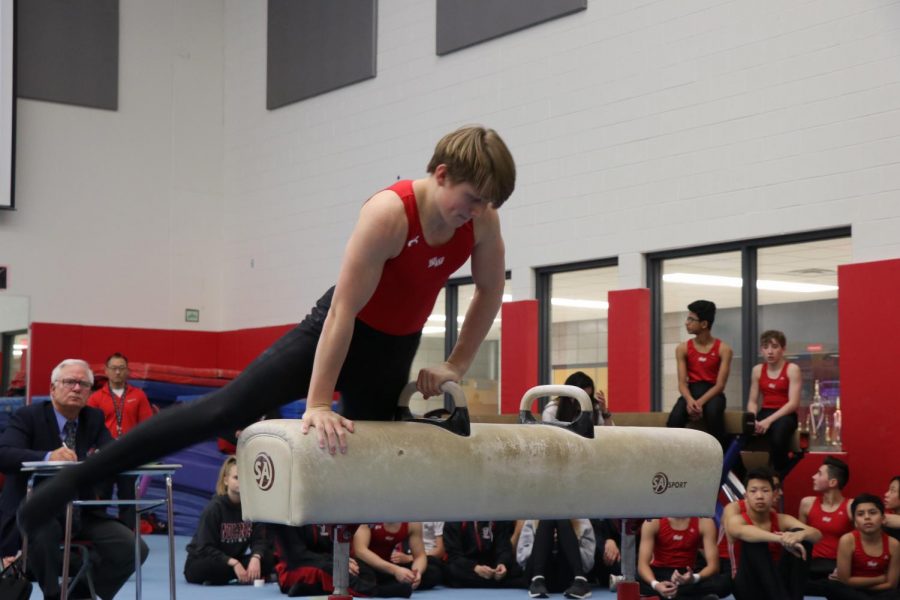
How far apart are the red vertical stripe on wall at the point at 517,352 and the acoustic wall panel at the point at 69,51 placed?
7.07 meters

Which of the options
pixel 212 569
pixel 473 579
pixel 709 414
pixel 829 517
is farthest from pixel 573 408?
pixel 212 569

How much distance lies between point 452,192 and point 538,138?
30.2 ft

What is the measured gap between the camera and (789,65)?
10.2 m

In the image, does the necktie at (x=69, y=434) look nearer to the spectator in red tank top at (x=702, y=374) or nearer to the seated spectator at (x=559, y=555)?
the seated spectator at (x=559, y=555)

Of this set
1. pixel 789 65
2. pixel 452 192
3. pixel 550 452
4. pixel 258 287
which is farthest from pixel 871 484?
pixel 258 287

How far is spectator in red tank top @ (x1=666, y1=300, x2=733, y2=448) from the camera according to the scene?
9.27 meters

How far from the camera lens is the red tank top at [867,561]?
318 inches

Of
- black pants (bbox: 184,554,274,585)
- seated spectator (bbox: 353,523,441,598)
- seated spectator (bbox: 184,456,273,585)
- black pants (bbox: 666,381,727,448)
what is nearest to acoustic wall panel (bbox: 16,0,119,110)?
seated spectator (bbox: 184,456,273,585)

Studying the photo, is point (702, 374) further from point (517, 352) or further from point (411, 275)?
point (411, 275)

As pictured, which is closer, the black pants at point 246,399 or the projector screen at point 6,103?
the black pants at point 246,399

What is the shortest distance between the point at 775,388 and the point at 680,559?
76.2 inches

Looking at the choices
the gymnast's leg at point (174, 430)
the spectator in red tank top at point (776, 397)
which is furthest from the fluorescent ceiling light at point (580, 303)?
the gymnast's leg at point (174, 430)

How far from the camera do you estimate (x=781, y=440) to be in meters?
9.09

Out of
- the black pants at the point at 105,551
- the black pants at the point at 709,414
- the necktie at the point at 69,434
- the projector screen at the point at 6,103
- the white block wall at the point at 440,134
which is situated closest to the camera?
the black pants at the point at 105,551
